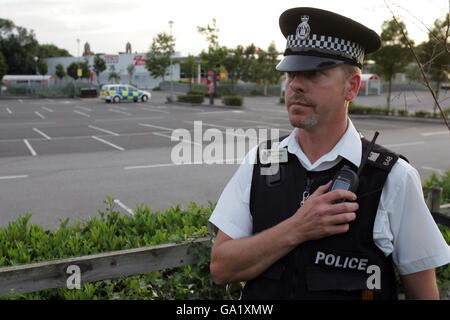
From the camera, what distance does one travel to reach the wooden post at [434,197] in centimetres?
326

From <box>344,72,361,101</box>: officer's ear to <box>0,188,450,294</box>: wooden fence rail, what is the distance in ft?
4.54

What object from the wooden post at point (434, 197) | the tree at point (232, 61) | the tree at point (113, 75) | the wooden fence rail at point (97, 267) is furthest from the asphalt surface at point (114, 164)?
the tree at point (113, 75)

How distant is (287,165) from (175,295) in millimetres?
1424

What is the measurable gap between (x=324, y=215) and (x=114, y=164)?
9.82 metres

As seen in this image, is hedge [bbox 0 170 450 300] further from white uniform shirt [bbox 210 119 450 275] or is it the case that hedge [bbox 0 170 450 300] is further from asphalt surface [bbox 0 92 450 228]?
asphalt surface [bbox 0 92 450 228]

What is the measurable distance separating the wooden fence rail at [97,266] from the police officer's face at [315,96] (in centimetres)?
132

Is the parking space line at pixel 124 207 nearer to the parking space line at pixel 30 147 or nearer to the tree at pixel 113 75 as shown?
the parking space line at pixel 30 147

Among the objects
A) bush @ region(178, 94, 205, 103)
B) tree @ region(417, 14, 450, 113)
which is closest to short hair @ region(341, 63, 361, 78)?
tree @ region(417, 14, 450, 113)

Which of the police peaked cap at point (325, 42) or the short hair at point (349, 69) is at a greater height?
the police peaked cap at point (325, 42)

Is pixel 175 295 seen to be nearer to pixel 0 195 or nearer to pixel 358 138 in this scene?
pixel 358 138

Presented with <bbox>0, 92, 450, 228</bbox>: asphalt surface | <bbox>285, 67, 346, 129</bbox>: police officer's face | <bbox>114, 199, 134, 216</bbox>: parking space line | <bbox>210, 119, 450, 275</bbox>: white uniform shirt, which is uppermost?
<bbox>285, 67, 346, 129</bbox>: police officer's face

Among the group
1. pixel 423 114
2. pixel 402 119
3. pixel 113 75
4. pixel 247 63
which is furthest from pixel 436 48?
pixel 113 75

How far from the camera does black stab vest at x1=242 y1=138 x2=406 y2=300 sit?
154 centimetres
